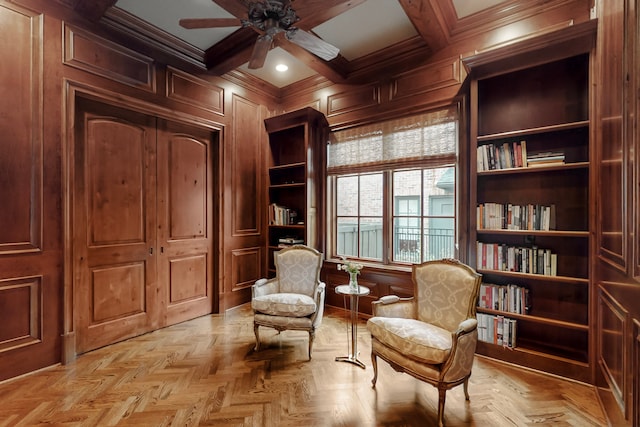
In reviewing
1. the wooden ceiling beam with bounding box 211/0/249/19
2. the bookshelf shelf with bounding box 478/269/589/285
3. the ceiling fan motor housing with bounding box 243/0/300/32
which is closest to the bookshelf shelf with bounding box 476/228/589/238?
the bookshelf shelf with bounding box 478/269/589/285

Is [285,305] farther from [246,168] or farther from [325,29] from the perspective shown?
[325,29]

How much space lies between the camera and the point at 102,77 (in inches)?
113

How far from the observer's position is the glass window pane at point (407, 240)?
136 inches

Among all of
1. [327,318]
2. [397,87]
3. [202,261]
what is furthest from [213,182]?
[397,87]

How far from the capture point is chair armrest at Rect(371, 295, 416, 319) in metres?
2.42

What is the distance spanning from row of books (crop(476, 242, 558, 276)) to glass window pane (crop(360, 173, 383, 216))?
1305 mm

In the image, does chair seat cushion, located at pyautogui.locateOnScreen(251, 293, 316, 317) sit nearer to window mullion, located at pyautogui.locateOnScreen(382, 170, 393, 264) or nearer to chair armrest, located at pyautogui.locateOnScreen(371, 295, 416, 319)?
chair armrest, located at pyautogui.locateOnScreen(371, 295, 416, 319)

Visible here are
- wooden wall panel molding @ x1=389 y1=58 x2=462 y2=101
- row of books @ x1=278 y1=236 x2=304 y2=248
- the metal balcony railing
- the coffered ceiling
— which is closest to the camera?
the coffered ceiling

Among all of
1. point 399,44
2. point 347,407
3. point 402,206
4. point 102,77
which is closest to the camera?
point 347,407

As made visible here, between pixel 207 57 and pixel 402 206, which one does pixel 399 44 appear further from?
pixel 207 57

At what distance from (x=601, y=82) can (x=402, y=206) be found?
1976mm

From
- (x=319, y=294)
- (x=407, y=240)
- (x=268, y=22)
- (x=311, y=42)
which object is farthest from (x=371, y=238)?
(x=268, y=22)

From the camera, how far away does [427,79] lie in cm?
327

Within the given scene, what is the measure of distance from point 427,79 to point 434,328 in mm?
2589
